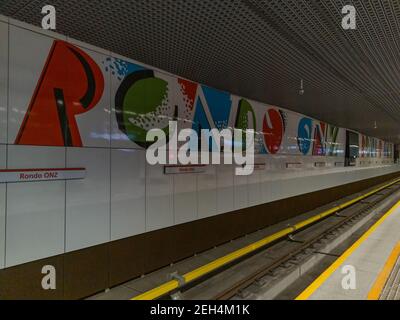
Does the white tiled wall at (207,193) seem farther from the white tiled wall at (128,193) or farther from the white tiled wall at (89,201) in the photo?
the white tiled wall at (89,201)

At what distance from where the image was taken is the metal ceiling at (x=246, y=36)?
2.37 metres

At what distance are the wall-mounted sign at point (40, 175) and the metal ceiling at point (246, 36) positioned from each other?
139 cm

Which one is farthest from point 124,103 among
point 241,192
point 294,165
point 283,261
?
point 294,165

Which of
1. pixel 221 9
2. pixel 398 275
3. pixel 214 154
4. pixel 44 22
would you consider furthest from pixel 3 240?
pixel 398 275

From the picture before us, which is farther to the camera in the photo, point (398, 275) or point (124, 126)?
point (398, 275)

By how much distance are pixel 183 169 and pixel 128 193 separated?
3.66 ft

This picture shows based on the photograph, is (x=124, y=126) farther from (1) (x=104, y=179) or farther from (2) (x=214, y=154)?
(2) (x=214, y=154)

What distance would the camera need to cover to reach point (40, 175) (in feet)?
9.32

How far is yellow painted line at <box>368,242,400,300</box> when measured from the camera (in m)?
3.43

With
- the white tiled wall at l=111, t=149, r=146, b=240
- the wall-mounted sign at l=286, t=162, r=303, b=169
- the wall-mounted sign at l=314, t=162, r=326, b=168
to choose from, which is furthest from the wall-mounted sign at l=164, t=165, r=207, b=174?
the wall-mounted sign at l=314, t=162, r=326, b=168

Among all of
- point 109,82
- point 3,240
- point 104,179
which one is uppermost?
point 109,82

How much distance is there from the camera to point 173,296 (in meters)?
3.24
